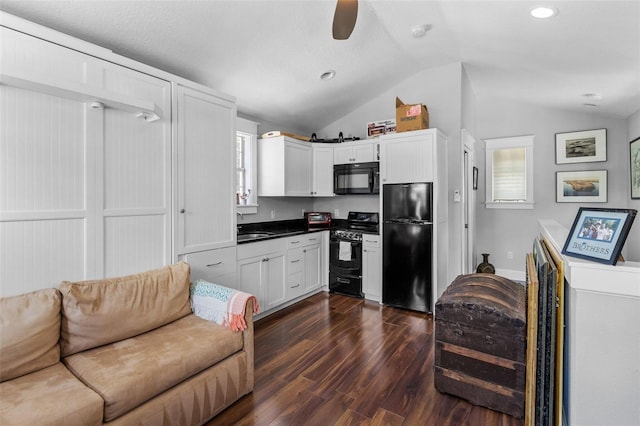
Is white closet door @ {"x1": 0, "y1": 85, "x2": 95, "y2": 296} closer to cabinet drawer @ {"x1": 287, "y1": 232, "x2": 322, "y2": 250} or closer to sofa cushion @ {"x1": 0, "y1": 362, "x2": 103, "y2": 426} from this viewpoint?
sofa cushion @ {"x1": 0, "y1": 362, "x2": 103, "y2": 426}

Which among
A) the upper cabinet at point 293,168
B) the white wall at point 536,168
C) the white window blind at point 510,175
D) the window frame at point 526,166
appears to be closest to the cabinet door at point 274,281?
the upper cabinet at point 293,168

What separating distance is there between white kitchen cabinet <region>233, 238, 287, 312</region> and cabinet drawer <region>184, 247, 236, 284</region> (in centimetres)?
13

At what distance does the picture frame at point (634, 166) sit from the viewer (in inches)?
144

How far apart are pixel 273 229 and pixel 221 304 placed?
233 cm

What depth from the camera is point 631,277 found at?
1288 millimetres

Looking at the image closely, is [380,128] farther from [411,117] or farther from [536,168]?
[536,168]

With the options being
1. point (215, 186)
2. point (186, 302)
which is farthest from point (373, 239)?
point (186, 302)

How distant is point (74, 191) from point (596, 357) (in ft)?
9.87

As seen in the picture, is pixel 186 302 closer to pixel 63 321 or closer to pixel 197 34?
pixel 63 321

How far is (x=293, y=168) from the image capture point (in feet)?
14.3

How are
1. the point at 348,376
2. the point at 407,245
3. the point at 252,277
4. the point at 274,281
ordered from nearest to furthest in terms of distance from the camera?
1. the point at 348,376
2. the point at 252,277
3. the point at 274,281
4. the point at 407,245

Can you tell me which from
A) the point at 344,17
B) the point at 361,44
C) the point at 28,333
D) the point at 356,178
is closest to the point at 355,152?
the point at 356,178

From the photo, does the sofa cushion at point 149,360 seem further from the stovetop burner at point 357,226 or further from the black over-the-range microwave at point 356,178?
the black over-the-range microwave at point 356,178

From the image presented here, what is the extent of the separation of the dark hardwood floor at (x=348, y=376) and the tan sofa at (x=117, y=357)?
25 centimetres
